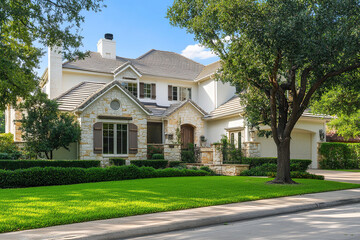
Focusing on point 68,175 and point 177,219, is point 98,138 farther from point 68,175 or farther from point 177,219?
point 177,219

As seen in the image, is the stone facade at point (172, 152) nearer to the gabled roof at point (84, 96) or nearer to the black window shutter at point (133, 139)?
the black window shutter at point (133, 139)

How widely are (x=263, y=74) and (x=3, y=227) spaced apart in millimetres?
10421

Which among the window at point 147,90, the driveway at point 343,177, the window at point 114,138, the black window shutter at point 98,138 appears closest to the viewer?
the driveway at point 343,177

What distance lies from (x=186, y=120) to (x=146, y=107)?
12.5ft

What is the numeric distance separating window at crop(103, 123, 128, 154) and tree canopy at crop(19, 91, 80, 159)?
227 cm

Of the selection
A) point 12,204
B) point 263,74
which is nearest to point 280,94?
point 263,74

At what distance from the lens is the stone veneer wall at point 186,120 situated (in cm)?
2477

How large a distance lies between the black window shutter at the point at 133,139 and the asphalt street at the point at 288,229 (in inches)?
570

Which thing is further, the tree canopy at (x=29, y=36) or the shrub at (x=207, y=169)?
the shrub at (x=207, y=169)

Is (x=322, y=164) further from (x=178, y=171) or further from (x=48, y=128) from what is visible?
(x=48, y=128)

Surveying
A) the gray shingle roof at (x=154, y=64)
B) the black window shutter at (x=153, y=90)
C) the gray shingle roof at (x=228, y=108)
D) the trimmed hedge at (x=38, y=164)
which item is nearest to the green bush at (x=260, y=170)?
the gray shingle roof at (x=228, y=108)

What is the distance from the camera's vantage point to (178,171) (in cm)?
1795

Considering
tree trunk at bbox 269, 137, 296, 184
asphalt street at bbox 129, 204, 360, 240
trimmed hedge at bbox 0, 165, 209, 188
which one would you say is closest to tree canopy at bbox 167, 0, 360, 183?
tree trunk at bbox 269, 137, 296, 184

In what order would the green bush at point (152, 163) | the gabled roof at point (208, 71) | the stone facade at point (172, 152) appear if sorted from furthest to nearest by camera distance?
1. the gabled roof at point (208, 71)
2. the stone facade at point (172, 152)
3. the green bush at point (152, 163)
